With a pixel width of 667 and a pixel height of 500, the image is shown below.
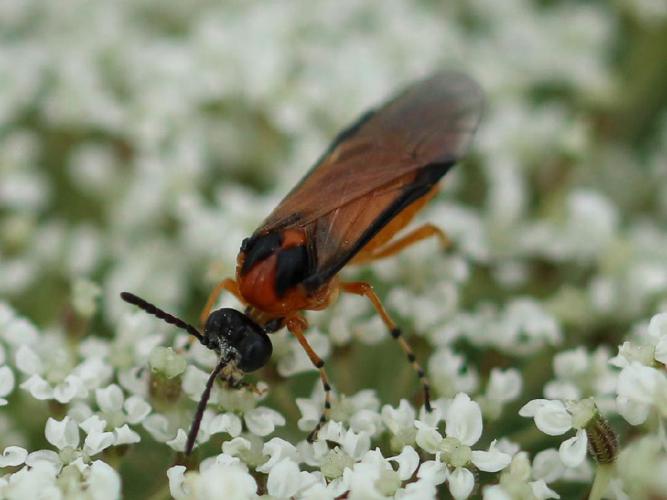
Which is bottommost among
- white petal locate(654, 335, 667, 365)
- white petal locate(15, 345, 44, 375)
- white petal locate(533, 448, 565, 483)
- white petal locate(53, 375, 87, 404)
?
white petal locate(533, 448, 565, 483)

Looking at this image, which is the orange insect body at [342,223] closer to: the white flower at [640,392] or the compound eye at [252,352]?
the compound eye at [252,352]

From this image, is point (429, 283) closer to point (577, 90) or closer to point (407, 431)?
point (407, 431)

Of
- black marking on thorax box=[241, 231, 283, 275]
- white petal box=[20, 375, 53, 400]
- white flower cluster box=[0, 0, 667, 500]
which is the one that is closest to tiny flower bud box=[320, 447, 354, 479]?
white flower cluster box=[0, 0, 667, 500]

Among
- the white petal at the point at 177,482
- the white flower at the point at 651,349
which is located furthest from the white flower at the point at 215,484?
the white flower at the point at 651,349

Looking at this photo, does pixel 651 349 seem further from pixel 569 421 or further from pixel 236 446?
pixel 236 446

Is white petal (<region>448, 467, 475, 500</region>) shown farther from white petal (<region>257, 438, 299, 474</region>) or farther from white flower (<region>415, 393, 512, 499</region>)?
white petal (<region>257, 438, 299, 474</region>)

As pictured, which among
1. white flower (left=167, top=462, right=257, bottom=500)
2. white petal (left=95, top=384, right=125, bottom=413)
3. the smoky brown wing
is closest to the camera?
white flower (left=167, top=462, right=257, bottom=500)

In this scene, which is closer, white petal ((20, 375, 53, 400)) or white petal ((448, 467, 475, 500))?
white petal ((448, 467, 475, 500))
